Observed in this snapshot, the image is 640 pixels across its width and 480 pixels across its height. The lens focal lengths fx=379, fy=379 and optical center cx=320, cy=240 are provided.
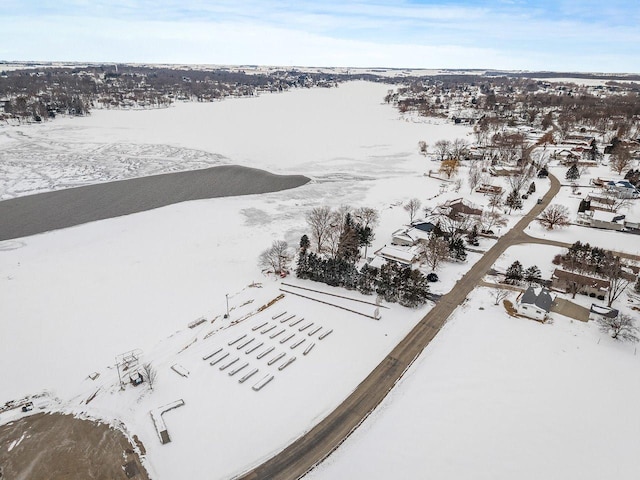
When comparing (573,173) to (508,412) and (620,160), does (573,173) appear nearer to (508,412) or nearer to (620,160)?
(620,160)

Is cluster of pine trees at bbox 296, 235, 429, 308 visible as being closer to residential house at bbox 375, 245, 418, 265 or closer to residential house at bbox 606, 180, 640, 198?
residential house at bbox 375, 245, 418, 265

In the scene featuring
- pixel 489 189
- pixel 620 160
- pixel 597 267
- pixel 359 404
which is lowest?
pixel 359 404

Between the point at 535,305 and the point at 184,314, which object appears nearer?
the point at 535,305

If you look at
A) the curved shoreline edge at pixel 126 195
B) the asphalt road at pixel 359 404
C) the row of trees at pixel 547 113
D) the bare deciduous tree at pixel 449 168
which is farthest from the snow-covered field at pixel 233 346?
the row of trees at pixel 547 113

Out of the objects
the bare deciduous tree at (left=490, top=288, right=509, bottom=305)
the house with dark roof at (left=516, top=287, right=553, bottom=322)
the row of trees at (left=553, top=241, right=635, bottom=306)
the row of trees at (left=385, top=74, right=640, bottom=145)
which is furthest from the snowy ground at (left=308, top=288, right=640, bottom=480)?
the row of trees at (left=385, top=74, right=640, bottom=145)

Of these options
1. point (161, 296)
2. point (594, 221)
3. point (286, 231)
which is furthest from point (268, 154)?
point (594, 221)

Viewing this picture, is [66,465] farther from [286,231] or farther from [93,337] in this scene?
[286,231]

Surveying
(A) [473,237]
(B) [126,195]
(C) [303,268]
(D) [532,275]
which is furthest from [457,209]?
(B) [126,195]
